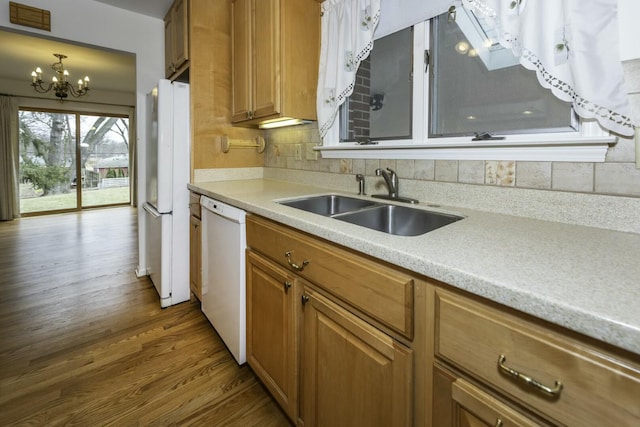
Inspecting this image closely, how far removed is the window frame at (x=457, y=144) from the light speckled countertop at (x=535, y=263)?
24cm

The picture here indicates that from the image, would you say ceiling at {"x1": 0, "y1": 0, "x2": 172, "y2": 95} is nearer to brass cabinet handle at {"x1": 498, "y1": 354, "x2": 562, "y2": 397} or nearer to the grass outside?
the grass outside

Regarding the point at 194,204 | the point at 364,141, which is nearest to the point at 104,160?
the point at 194,204

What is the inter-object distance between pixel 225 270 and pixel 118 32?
7.85ft

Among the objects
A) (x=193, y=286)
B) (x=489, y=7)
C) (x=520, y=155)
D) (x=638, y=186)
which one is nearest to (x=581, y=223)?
(x=638, y=186)

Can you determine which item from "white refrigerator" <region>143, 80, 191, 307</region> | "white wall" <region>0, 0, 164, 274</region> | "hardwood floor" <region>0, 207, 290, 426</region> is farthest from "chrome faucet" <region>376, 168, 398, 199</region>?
"white wall" <region>0, 0, 164, 274</region>

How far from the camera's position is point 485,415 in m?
0.61

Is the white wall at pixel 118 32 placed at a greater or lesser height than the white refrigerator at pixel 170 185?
greater

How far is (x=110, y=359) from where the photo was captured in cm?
175

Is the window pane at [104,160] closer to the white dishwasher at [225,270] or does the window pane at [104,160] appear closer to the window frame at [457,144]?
the white dishwasher at [225,270]

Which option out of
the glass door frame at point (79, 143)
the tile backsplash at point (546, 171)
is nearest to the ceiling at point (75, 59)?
the glass door frame at point (79, 143)

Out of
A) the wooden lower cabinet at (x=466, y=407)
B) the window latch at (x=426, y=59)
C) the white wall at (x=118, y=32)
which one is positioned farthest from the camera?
the white wall at (x=118, y=32)

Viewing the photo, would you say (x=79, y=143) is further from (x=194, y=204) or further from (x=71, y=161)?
(x=194, y=204)

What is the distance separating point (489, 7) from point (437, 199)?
0.75 m

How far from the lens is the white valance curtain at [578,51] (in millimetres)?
920
